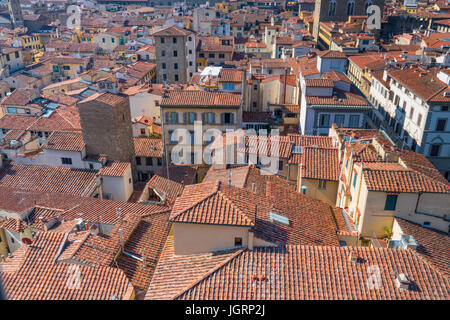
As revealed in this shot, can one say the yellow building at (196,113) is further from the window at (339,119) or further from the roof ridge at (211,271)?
the roof ridge at (211,271)

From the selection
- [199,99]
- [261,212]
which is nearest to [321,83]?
[199,99]

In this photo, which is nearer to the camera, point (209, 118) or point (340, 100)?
point (209, 118)

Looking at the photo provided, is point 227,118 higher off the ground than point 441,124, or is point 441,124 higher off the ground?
point 441,124

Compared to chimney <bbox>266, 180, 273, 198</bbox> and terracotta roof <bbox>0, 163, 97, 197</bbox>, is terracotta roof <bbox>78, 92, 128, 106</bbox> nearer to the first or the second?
terracotta roof <bbox>0, 163, 97, 197</bbox>

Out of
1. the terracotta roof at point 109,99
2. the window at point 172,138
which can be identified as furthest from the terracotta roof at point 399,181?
the terracotta roof at point 109,99

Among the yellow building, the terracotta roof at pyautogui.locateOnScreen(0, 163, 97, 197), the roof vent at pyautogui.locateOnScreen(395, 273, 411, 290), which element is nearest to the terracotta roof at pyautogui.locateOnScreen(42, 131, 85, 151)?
the terracotta roof at pyautogui.locateOnScreen(0, 163, 97, 197)

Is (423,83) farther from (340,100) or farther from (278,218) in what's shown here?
(278,218)

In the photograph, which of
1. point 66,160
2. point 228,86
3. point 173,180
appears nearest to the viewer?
point 173,180
